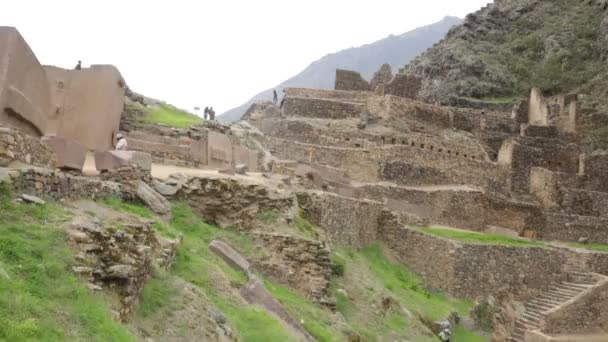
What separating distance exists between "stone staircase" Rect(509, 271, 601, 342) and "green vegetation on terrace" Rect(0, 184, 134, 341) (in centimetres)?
1680

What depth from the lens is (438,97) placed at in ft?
134

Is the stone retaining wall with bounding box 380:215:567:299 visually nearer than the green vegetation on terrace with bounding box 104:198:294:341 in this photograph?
No

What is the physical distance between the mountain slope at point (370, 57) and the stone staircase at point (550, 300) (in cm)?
8845

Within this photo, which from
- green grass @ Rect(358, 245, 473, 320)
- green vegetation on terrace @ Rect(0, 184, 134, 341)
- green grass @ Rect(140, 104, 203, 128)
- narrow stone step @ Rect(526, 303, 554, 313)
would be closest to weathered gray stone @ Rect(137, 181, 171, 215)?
green vegetation on terrace @ Rect(0, 184, 134, 341)

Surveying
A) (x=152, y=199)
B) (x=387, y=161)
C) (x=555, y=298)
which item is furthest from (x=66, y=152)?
(x=555, y=298)

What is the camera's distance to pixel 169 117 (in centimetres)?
2195

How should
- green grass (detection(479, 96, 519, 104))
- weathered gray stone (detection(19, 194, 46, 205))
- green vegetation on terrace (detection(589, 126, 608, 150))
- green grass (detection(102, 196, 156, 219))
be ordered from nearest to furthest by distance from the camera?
weathered gray stone (detection(19, 194, 46, 205)), green grass (detection(102, 196, 156, 219)), green vegetation on terrace (detection(589, 126, 608, 150)), green grass (detection(479, 96, 519, 104))

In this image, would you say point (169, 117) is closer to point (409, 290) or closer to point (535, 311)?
point (409, 290)

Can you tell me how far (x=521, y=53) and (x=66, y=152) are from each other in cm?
4453

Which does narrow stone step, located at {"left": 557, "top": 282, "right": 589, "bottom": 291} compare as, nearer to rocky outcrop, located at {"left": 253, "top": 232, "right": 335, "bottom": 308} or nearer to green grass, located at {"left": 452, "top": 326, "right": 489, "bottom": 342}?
green grass, located at {"left": 452, "top": 326, "right": 489, "bottom": 342}

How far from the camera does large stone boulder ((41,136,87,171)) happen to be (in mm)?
10117

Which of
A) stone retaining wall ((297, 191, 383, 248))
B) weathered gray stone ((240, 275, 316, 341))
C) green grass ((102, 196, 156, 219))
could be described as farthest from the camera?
stone retaining wall ((297, 191, 383, 248))

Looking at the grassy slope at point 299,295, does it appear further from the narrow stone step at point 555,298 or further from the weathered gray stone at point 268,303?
the narrow stone step at point 555,298

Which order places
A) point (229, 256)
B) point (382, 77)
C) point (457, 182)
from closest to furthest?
point (229, 256) → point (457, 182) → point (382, 77)
